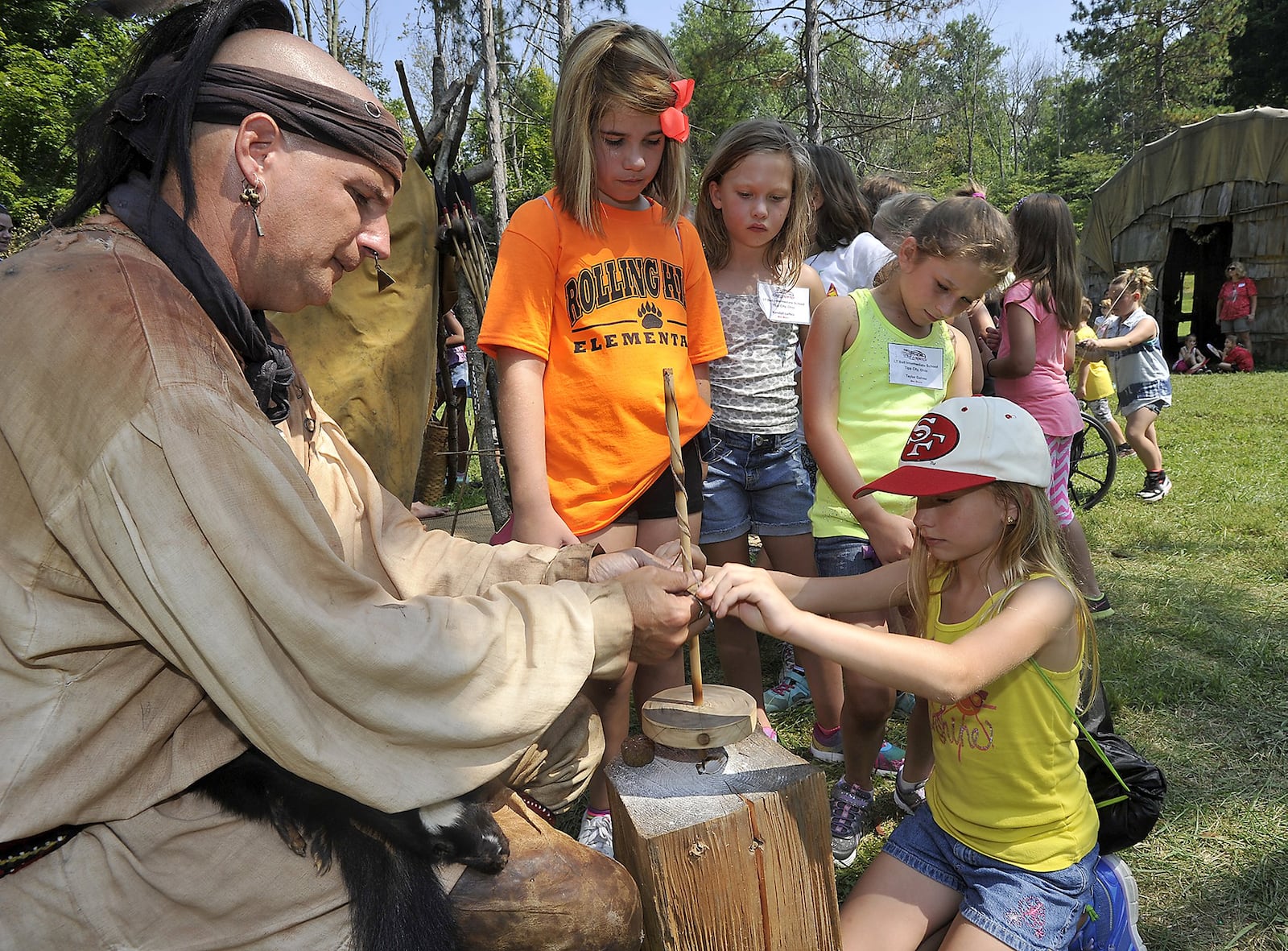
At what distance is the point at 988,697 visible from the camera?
2148 millimetres

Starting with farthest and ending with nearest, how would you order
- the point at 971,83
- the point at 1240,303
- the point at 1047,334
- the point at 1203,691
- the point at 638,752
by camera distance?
A: the point at 971,83 → the point at 1240,303 → the point at 1047,334 → the point at 1203,691 → the point at 638,752

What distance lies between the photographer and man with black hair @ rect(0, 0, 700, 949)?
Answer: 1274mm

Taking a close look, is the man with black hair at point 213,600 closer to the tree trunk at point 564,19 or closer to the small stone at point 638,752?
the small stone at point 638,752

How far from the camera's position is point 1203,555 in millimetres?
5730

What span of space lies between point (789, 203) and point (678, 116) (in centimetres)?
82

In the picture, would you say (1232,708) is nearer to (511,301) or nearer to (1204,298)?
(511,301)

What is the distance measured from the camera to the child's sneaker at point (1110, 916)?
214 centimetres

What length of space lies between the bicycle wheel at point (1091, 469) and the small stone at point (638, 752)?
497 centimetres

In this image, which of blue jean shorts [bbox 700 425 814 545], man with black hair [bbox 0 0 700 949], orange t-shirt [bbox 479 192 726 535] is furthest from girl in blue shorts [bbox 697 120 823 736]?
man with black hair [bbox 0 0 700 949]

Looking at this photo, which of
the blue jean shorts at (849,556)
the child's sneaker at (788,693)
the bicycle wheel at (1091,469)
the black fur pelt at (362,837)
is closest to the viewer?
the black fur pelt at (362,837)

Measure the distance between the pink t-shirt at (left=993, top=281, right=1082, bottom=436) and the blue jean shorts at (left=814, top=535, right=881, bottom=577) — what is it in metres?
2.14

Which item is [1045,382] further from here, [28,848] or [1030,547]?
[28,848]

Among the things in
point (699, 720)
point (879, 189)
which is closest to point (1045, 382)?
point (879, 189)

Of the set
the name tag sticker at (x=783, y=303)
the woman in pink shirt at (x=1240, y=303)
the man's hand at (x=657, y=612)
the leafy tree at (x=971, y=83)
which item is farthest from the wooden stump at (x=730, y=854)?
the leafy tree at (x=971, y=83)
